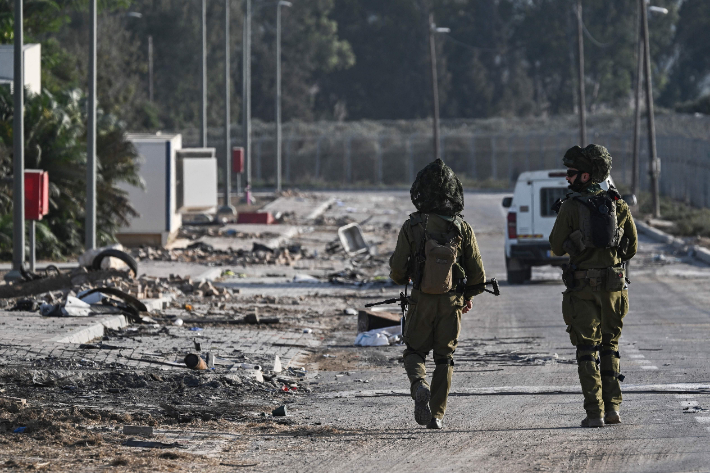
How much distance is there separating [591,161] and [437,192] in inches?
43.1

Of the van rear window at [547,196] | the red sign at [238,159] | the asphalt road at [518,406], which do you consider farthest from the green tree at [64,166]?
the red sign at [238,159]

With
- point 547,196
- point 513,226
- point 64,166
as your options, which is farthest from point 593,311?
point 64,166

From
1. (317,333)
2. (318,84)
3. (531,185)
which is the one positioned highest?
(318,84)

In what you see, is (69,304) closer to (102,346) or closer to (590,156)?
(102,346)

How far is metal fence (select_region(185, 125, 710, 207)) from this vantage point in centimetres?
7200

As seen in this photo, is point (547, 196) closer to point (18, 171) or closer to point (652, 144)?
point (18, 171)

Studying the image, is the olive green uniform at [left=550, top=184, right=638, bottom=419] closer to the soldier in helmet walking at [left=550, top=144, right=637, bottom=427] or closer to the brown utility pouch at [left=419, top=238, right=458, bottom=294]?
the soldier in helmet walking at [left=550, top=144, right=637, bottom=427]

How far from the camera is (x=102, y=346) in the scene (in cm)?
1109

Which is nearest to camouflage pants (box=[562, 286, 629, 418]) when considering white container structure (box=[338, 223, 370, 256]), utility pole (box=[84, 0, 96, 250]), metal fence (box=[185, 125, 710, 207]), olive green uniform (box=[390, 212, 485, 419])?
olive green uniform (box=[390, 212, 485, 419])

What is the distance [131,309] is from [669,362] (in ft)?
20.5

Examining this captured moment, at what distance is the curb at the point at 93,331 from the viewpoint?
1130 cm

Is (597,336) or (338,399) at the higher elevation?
(597,336)

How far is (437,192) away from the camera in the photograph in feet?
23.9

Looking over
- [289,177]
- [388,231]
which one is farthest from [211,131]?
[388,231]
